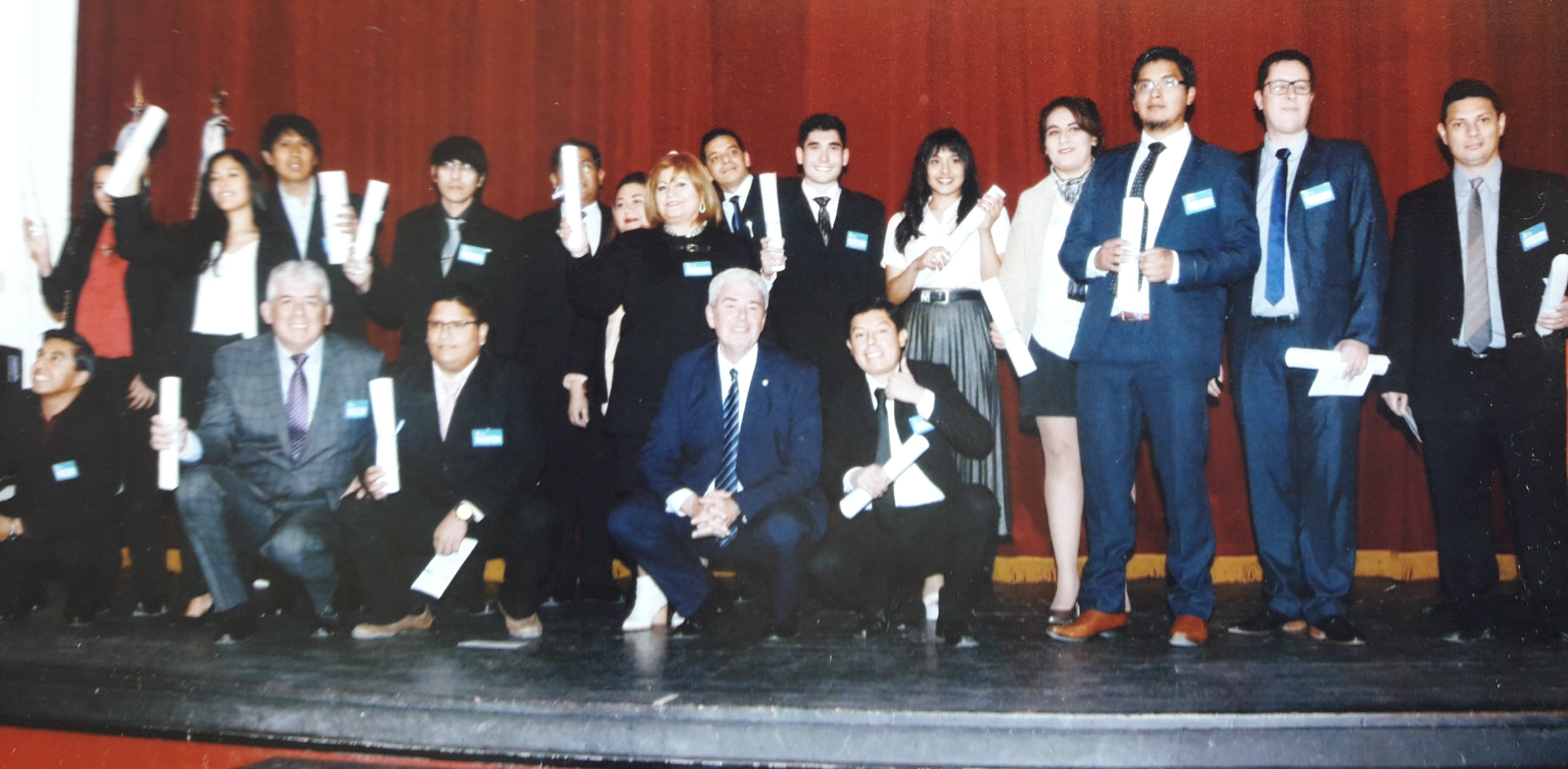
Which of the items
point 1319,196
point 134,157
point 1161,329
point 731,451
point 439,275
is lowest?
point 731,451

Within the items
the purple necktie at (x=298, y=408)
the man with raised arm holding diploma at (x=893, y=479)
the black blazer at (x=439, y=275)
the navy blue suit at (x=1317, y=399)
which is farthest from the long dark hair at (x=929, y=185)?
the purple necktie at (x=298, y=408)

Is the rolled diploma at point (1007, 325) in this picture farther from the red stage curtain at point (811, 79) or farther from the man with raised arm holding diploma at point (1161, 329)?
the red stage curtain at point (811, 79)

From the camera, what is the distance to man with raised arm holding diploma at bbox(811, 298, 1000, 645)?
2.63m

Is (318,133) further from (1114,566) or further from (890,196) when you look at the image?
(1114,566)

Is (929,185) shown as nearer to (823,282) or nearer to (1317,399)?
(823,282)

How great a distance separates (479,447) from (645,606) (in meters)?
0.64

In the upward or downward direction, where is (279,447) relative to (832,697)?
upward

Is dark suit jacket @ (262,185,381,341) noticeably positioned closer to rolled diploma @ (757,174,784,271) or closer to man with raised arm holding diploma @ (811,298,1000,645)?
rolled diploma @ (757,174,784,271)

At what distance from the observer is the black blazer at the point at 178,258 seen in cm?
322

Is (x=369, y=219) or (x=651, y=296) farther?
(x=369, y=219)

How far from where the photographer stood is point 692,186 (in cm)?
287

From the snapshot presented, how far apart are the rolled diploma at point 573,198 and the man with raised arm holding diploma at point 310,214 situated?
2.62 ft

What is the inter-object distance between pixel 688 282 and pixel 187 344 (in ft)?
5.48

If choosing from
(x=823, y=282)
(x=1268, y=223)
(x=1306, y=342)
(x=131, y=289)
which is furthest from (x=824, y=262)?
(x=131, y=289)
